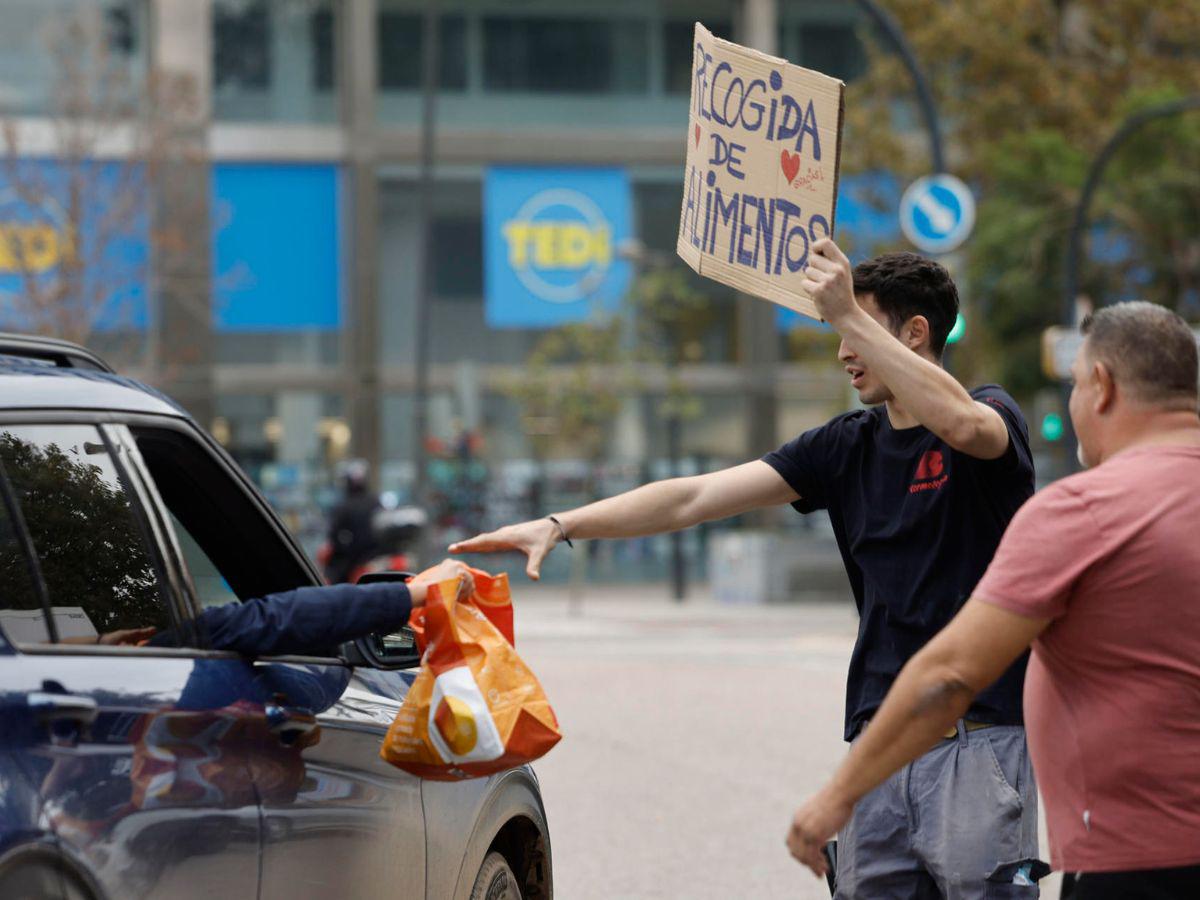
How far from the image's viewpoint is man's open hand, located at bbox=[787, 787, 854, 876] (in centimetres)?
314

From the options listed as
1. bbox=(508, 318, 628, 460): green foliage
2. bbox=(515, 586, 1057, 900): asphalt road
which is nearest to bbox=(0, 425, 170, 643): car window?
bbox=(515, 586, 1057, 900): asphalt road

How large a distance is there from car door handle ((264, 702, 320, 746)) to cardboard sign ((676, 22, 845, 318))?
1.30 m

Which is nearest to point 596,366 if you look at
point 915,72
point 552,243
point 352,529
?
point 552,243

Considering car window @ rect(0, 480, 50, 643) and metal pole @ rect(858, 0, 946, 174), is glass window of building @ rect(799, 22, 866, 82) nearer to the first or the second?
metal pole @ rect(858, 0, 946, 174)

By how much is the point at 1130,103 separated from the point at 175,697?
2728 cm

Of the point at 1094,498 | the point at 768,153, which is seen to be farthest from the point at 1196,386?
the point at 768,153

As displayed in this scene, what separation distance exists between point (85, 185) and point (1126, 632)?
29838mm

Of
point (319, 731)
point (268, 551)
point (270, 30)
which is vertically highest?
point (270, 30)

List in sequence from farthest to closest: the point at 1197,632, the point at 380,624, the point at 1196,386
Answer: the point at 380,624 → the point at 1196,386 → the point at 1197,632

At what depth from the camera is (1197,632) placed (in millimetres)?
3020

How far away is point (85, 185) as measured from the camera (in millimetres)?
31078

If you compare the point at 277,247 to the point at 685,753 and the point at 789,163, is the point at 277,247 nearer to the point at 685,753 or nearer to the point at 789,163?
the point at 685,753

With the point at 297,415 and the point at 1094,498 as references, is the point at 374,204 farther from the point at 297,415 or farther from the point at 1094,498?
the point at 1094,498

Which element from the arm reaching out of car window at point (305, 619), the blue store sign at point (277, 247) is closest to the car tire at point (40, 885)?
the arm reaching out of car window at point (305, 619)
